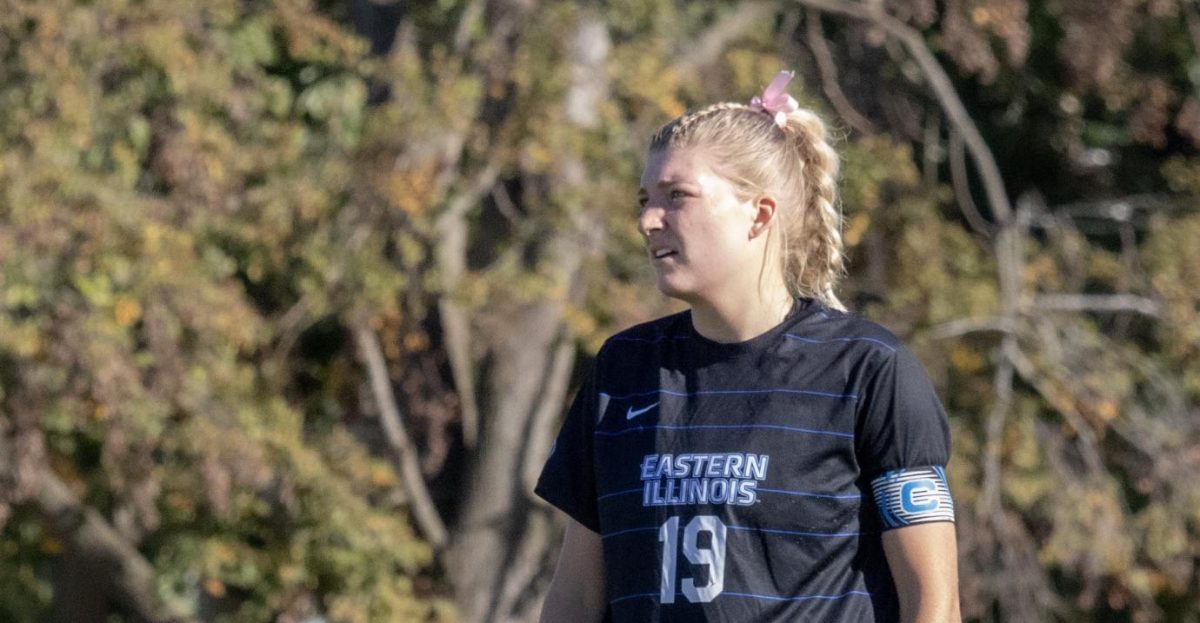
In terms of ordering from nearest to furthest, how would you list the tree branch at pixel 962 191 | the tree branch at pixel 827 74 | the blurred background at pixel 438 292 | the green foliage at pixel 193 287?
the green foliage at pixel 193 287 → the blurred background at pixel 438 292 → the tree branch at pixel 962 191 → the tree branch at pixel 827 74

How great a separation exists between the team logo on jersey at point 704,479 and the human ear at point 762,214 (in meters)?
0.31

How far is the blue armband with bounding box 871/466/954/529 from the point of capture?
2236mm

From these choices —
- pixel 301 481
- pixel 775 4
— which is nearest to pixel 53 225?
pixel 301 481

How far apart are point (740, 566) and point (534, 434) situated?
508 centimetres

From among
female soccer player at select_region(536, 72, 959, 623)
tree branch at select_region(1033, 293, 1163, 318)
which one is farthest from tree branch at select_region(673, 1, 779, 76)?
female soccer player at select_region(536, 72, 959, 623)

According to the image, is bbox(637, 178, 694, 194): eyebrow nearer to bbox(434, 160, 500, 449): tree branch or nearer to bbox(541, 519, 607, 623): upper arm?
bbox(541, 519, 607, 623): upper arm

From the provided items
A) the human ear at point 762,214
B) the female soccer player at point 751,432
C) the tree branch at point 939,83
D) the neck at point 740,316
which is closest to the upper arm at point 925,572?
the female soccer player at point 751,432

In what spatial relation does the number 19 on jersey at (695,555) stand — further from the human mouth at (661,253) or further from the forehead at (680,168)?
the forehead at (680,168)

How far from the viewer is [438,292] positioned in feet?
22.5

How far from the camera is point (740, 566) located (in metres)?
2.26

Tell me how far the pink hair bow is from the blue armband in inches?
20.7

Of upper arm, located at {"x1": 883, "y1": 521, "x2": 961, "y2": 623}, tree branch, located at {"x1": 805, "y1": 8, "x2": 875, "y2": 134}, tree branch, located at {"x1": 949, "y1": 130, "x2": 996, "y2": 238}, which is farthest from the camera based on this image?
tree branch, located at {"x1": 805, "y1": 8, "x2": 875, "y2": 134}

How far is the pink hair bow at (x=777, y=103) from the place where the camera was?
2492 millimetres

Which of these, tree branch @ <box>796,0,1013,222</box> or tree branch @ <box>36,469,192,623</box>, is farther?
tree branch @ <box>796,0,1013,222</box>
